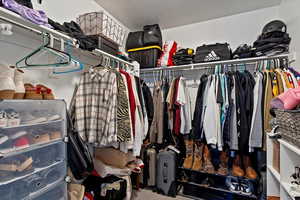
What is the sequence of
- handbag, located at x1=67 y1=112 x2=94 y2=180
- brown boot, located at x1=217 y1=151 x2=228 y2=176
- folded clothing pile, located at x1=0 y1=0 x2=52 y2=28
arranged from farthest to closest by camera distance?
1. brown boot, located at x1=217 y1=151 x2=228 y2=176
2. handbag, located at x1=67 y1=112 x2=94 y2=180
3. folded clothing pile, located at x1=0 y1=0 x2=52 y2=28

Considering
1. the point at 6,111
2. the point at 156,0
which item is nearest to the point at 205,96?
the point at 156,0

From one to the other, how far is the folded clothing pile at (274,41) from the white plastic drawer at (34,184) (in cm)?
228

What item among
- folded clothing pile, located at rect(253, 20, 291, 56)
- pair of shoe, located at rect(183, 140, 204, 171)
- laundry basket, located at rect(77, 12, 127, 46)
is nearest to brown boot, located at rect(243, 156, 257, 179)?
pair of shoe, located at rect(183, 140, 204, 171)

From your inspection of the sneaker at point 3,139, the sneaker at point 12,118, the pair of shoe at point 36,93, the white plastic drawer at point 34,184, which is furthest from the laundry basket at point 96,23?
the white plastic drawer at point 34,184

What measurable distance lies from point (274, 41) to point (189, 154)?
166 cm

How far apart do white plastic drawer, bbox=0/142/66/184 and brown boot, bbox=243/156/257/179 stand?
1840mm

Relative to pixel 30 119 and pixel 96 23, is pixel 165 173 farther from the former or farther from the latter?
pixel 96 23

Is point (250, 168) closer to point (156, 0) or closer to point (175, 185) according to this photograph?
point (175, 185)

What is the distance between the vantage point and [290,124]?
833 millimetres

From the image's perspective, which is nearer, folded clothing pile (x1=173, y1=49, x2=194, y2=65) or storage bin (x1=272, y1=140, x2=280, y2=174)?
storage bin (x1=272, y1=140, x2=280, y2=174)

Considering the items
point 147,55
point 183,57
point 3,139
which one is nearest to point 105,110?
point 3,139

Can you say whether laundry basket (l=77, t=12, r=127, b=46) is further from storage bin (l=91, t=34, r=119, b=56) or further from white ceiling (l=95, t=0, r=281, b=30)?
white ceiling (l=95, t=0, r=281, b=30)

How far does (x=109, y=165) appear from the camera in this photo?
5.23 feet

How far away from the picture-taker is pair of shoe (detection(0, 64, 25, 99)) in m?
0.83
